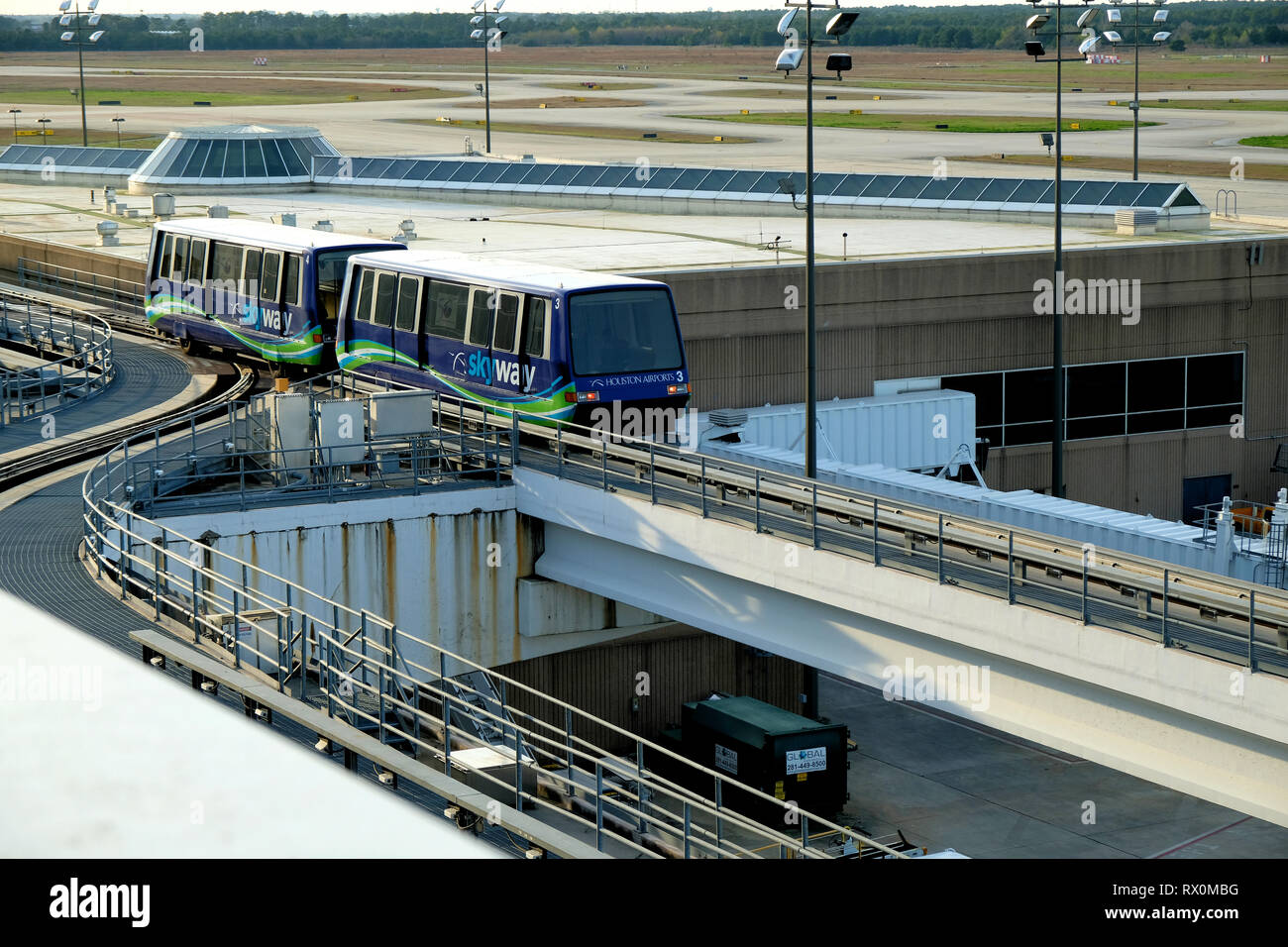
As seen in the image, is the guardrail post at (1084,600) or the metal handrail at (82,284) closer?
the guardrail post at (1084,600)

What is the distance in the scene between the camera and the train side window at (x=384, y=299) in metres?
30.7

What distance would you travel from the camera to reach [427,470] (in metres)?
27.1

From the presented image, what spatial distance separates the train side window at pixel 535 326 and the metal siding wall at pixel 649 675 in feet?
29.4

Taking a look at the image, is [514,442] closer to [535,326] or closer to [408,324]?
[535,326]

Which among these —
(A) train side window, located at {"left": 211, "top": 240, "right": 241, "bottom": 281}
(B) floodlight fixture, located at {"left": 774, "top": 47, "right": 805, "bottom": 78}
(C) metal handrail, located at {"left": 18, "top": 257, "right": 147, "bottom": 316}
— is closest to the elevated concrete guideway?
(B) floodlight fixture, located at {"left": 774, "top": 47, "right": 805, "bottom": 78}

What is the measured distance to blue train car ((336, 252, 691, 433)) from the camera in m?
26.6

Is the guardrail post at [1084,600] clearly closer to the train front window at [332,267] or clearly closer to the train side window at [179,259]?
the train front window at [332,267]

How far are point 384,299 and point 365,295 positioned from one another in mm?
813

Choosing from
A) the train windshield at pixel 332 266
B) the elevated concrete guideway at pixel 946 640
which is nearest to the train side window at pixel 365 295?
the train windshield at pixel 332 266

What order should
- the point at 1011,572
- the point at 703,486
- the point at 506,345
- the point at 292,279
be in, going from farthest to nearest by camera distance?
the point at 292,279 → the point at 506,345 → the point at 703,486 → the point at 1011,572

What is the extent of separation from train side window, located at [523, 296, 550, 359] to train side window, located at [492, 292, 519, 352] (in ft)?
0.95

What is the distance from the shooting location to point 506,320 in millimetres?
27594

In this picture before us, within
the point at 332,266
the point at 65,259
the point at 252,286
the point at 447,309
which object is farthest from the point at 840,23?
the point at 65,259
